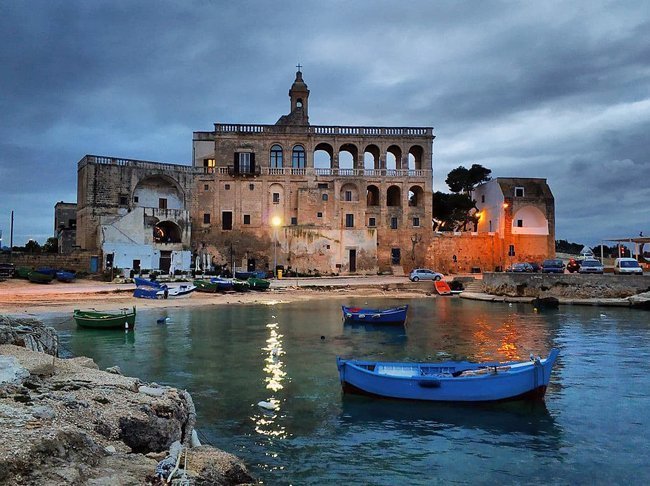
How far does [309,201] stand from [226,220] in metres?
9.05

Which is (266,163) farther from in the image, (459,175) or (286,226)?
(459,175)

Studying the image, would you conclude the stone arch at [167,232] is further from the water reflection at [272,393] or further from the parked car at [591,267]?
the parked car at [591,267]

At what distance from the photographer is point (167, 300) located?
35.6 m

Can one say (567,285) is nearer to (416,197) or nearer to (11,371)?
(416,197)

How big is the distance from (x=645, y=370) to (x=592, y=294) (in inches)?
928

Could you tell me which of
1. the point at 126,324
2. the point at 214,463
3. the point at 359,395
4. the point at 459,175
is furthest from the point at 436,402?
the point at 459,175

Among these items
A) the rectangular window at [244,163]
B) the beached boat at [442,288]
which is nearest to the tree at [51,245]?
the rectangular window at [244,163]

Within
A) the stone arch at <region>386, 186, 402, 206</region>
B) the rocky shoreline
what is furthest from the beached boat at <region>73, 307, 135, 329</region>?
the stone arch at <region>386, 186, 402, 206</region>

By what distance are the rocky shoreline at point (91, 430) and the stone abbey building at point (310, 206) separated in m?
42.0

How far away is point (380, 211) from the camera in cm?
Answer: 5472

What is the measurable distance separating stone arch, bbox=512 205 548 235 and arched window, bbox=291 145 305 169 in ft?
80.1

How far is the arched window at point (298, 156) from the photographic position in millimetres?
54844

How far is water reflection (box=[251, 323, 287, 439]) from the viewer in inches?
419

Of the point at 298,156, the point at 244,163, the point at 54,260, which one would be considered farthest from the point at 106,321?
the point at 298,156
